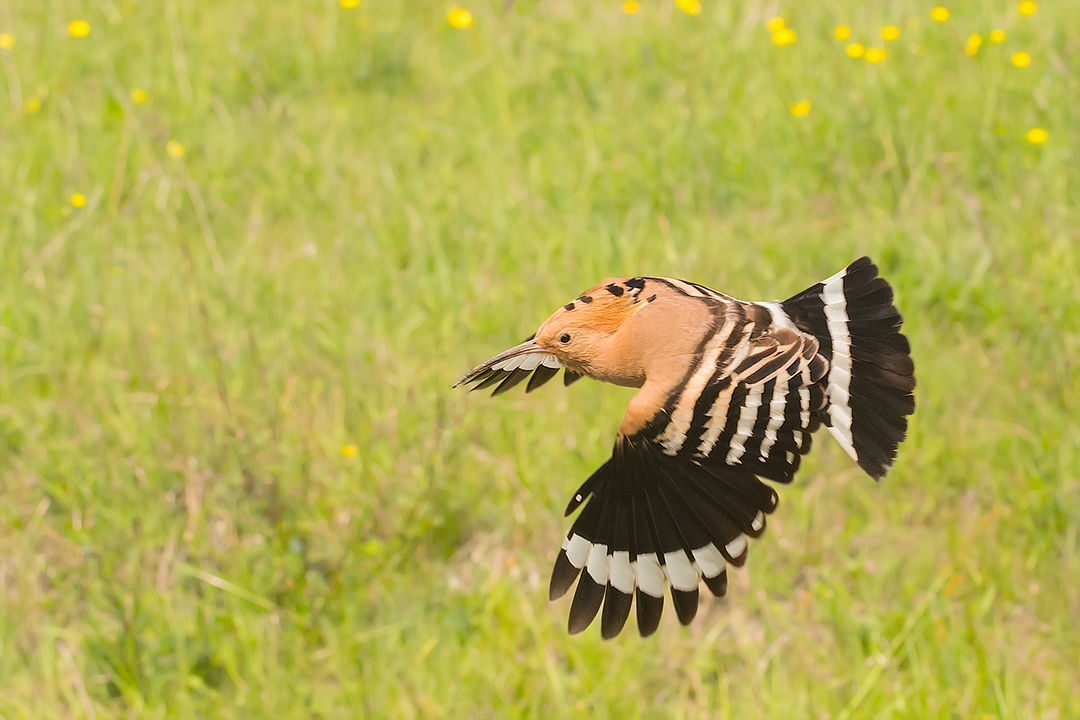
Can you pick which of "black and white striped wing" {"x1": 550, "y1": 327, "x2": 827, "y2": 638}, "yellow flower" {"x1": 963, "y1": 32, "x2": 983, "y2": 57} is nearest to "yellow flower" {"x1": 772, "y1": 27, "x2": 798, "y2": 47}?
"yellow flower" {"x1": 963, "y1": 32, "x2": 983, "y2": 57}

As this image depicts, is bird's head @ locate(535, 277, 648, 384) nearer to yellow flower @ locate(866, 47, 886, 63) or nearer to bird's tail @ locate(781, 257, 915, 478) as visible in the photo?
bird's tail @ locate(781, 257, 915, 478)

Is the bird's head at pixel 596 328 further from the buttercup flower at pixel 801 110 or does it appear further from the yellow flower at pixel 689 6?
the yellow flower at pixel 689 6

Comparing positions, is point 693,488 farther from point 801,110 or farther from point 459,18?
point 459,18

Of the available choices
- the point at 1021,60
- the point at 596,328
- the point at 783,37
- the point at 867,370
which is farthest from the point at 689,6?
the point at 596,328

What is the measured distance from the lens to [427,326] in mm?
3123

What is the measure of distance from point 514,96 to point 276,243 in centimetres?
112

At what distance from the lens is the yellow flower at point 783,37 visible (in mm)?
3877

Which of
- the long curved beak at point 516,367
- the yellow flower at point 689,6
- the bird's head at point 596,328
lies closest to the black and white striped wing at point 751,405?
the bird's head at point 596,328

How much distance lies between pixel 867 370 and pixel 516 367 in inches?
21.4

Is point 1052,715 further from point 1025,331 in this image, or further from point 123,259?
point 123,259

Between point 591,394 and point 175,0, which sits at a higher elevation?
point 175,0

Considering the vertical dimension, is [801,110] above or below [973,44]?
below

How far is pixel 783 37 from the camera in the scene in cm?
389

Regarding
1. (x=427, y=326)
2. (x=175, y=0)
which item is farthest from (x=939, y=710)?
(x=175, y=0)
